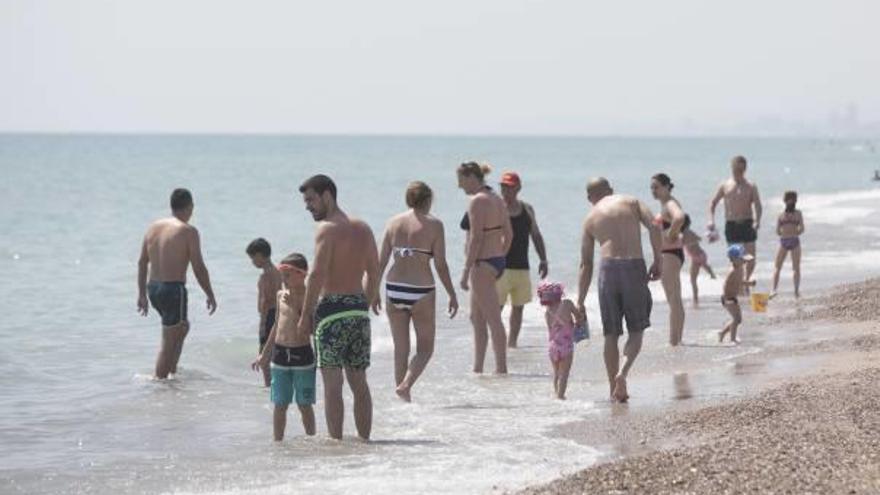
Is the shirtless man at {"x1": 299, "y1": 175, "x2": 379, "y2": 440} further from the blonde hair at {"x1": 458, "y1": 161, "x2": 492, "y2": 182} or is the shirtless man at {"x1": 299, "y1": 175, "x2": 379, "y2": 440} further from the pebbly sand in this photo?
the blonde hair at {"x1": 458, "y1": 161, "x2": 492, "y2": 182}

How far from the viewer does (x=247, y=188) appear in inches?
2506

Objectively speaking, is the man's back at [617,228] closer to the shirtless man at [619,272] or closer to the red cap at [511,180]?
the shirtless man at [619,272]

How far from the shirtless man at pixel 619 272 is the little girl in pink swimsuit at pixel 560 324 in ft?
0.83

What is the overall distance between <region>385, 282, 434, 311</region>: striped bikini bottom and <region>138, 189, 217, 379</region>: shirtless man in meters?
2.27

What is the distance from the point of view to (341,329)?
29.5ft

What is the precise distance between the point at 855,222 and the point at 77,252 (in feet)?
58.4

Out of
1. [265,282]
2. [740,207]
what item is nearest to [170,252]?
[265,282]

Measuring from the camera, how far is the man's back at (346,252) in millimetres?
8867

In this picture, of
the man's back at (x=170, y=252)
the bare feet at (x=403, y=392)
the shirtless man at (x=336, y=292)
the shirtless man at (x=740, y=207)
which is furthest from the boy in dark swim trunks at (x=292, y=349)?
the shirtless man at (x=740, y=207)

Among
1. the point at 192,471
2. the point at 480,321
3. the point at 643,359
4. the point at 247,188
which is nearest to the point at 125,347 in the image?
the point at 480,321

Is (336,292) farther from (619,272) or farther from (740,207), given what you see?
(740,207)

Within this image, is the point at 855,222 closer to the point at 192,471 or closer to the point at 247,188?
the point at 192,471

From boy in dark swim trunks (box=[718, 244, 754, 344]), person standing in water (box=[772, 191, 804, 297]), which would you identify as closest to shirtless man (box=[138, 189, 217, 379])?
boy in dark swim trunks (box=[718, 244, 754, 344])

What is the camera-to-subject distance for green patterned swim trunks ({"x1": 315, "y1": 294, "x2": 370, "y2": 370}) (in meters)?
8.97
